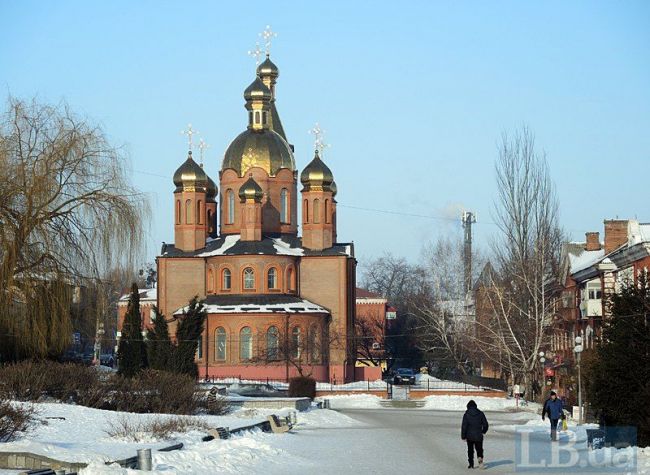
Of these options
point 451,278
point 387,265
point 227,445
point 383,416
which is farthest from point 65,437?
point 387,265

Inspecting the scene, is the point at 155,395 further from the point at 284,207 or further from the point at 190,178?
the point at 284,207

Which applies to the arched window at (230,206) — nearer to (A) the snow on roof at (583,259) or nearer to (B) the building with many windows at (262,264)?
(B) the building with many windows at (262,264)

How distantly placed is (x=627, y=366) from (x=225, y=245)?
156ft

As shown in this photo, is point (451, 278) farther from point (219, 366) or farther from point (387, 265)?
point (387, 265)

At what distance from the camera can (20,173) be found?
33656 mm

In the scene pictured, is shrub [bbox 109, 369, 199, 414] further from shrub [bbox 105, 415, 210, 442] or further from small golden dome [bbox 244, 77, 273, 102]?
small golden dome [bbox 244, 77, 273, 102]

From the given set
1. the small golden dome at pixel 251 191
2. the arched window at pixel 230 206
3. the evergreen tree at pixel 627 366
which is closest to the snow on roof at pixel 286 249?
the small golden dome at pixel 251 191

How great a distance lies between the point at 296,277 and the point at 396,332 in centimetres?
3116

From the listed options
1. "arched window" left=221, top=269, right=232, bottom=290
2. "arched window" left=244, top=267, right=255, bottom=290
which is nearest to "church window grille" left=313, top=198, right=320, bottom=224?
"arched window" left=244, top=267, right=255, bottom=290

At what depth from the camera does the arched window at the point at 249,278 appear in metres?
70.5

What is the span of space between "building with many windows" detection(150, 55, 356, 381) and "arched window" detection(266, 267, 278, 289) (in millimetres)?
54

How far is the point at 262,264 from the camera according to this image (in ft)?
231

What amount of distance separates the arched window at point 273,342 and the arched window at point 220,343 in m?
2.43

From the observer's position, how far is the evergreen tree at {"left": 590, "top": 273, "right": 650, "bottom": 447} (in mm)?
26156
